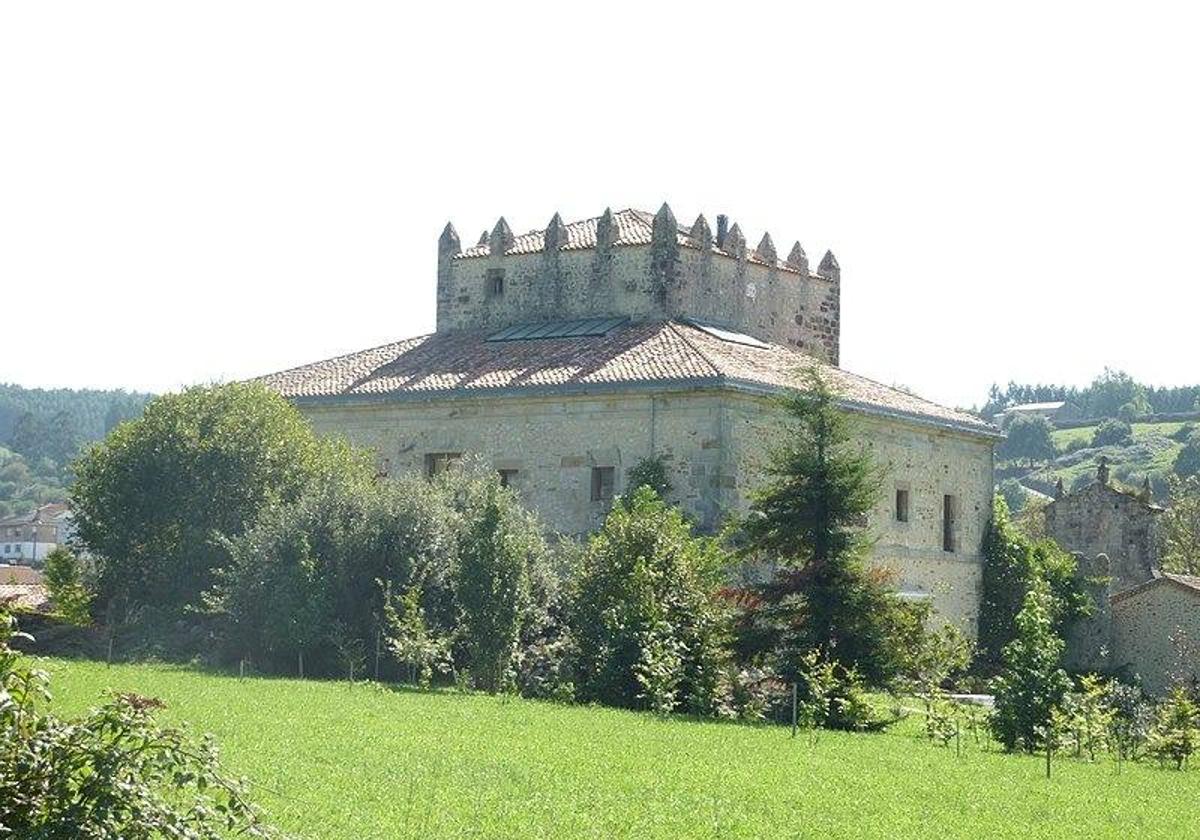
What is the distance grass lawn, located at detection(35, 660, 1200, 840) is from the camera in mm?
15930

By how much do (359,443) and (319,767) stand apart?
89.3 ft

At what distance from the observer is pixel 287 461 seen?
130 ft

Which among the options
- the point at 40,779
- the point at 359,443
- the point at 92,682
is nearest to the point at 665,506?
the point at 359,443

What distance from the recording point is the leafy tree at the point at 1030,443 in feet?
487

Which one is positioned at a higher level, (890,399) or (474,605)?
(890,399)

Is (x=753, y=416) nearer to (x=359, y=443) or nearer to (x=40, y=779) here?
(x=359, y=443)

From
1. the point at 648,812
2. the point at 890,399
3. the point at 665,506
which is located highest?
the point at 890,399

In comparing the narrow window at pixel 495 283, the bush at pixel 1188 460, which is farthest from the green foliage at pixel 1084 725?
the bush at pixel 1188 460

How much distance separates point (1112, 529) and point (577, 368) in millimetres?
21423

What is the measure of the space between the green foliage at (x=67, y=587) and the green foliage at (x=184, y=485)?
22.9 inches

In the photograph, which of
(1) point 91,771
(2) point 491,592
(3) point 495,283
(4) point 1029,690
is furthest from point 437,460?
(1) point 91,771

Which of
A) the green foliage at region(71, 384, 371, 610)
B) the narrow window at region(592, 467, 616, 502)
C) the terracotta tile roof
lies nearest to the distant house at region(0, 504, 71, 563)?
the terracotta tile roof

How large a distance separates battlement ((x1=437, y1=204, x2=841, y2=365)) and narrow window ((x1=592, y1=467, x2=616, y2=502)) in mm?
5677

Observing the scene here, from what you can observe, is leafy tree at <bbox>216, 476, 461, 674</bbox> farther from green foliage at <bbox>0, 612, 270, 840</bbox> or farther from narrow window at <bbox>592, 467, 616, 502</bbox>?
green foliage at <bbox>0, 612, 270, 840</bbox>
